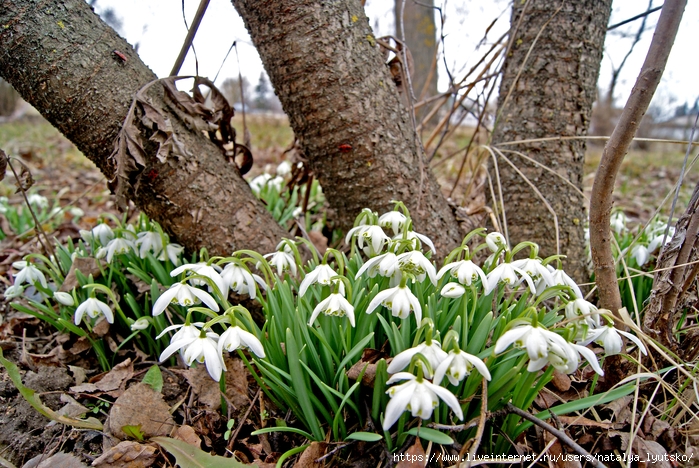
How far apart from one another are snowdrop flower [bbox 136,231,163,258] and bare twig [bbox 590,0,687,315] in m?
1.54

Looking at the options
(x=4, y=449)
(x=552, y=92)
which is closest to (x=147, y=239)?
(x=4, y=449)

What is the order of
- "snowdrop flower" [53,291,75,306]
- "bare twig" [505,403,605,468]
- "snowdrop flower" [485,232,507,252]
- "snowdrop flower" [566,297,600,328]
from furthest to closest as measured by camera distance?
"snowdrop flower" [53,291,75,306], "snowdrop flower" [485,232,507,252], "snowdrop flower" [566,297,600,328], "bare twig" [505,403,605,468]

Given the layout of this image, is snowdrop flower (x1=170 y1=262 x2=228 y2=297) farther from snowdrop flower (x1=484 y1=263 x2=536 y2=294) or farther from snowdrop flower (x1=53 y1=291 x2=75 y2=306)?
snowdrop flower (x1=484 y1=263 x2=536 y2=294)

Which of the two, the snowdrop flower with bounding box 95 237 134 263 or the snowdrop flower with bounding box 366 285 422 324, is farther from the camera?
the snowdrop flower with bounding box 95 237 134 263

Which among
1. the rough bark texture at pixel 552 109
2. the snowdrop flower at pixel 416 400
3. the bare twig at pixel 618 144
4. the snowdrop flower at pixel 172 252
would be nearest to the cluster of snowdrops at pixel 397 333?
the snowdrop flower at pixel 416 400

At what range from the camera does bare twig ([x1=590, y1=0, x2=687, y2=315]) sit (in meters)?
1.05

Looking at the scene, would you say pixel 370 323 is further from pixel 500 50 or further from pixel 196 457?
pixel 500 50

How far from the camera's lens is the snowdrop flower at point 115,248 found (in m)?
1.78

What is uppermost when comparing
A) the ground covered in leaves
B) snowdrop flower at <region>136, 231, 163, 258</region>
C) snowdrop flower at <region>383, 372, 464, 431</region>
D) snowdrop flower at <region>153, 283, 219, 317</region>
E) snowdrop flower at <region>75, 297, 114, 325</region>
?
snowdrop flower at <region>136, 231, 163, 258</region>

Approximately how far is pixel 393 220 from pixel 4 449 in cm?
134

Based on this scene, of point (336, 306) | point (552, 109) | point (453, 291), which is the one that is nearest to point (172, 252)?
point (336, 306)

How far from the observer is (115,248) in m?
1.80

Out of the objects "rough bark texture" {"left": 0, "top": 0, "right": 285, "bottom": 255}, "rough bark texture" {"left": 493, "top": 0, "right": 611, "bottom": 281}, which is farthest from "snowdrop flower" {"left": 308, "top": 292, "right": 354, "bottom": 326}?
"rough bark texture" {"left": 493, "top": 0, "right": 611, "bottom": 281}

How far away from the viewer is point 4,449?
129cm
